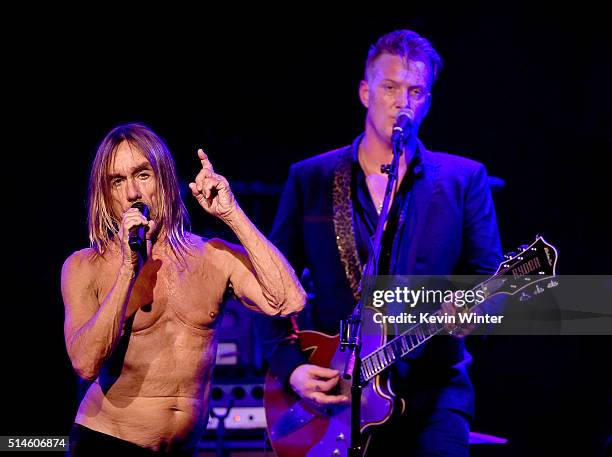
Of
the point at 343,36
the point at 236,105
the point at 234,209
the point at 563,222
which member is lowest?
the point at 234,209

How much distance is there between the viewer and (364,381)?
365 cm

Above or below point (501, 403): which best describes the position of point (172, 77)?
above

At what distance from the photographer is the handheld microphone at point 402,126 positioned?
11.6ft

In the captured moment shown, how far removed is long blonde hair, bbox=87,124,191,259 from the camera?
329 centimetres

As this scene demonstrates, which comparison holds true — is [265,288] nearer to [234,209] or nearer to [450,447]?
[234,209]

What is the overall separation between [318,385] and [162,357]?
1003 mm

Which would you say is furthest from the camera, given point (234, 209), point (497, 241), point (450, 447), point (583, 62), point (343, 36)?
point (343, 36)

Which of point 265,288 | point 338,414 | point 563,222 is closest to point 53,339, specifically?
point 338,414

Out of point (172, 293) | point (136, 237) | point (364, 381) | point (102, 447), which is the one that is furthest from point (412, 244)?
point (102, 447)

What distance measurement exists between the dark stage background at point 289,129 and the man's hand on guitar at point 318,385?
5.87 feet

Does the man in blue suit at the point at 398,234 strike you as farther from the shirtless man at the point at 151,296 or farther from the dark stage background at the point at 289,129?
the dark stage background at the point at 289,129

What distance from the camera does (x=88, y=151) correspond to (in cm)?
568

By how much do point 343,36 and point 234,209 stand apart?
2747 mm

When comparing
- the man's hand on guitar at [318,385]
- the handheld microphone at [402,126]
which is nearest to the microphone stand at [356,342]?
the handheld microphone at [402,126]
